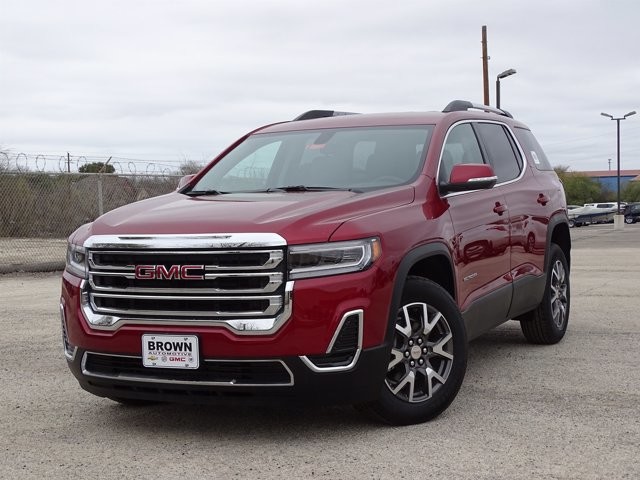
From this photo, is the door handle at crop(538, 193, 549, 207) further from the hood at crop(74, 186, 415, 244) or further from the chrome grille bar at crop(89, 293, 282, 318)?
the chrome grille bar at crop(89, 293, 282, 318)

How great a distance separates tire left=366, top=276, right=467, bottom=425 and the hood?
53 centimetres

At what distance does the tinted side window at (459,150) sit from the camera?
557 centimetres

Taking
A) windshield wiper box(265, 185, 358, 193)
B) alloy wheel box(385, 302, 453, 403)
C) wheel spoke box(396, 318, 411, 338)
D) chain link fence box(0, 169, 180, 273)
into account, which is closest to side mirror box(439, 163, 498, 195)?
windshield wiper box(265, 185, 358, 193)

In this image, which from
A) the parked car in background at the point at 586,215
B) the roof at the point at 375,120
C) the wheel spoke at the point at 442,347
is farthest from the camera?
the parked car in background at the point at 586,215

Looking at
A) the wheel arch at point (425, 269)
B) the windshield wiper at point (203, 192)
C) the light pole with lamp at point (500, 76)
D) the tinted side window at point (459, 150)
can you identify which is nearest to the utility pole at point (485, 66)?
the light pole with lamp at point (500, 76)

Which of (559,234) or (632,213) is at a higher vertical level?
(559,234)

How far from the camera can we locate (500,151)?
668 cm

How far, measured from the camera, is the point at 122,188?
1738cm

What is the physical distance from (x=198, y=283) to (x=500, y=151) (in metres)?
3.25

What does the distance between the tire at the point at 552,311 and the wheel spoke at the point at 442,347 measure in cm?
241

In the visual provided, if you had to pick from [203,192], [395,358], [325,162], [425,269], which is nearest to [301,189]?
[325,162]

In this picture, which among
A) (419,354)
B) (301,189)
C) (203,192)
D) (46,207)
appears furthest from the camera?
(46,207)

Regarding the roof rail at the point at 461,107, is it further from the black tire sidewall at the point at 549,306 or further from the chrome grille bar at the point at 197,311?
the chrome grille bar at the point at 197,311

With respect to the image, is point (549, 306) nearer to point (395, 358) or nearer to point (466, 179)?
point (466, 179)
